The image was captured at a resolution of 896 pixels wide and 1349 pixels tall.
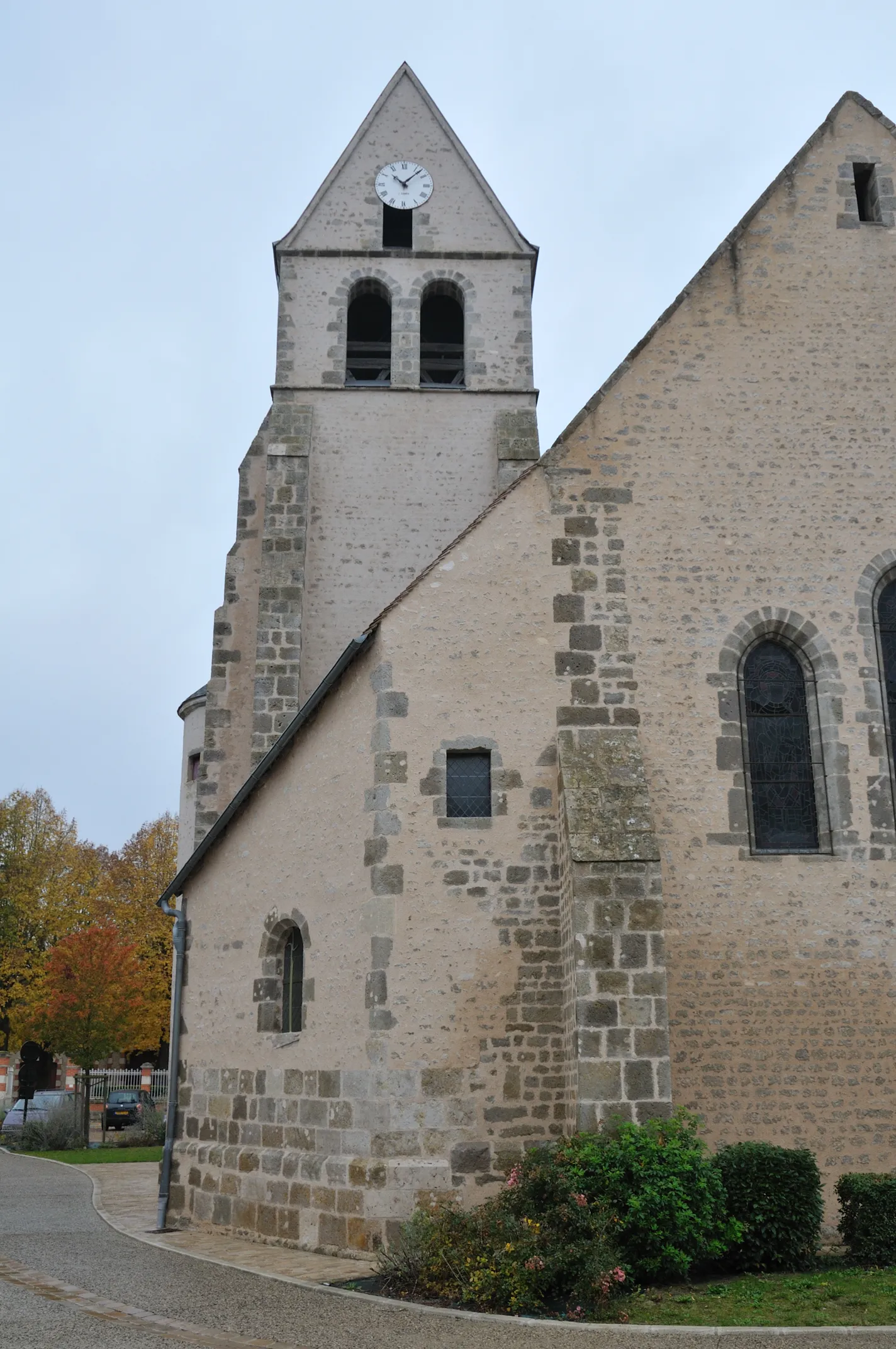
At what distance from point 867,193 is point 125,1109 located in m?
23.8

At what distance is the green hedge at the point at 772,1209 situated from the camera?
8.44 metres

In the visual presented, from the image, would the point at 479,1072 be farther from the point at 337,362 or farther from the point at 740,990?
the point at 337,362

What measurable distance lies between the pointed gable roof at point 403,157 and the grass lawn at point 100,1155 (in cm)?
1477

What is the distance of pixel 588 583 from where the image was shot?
10.9m

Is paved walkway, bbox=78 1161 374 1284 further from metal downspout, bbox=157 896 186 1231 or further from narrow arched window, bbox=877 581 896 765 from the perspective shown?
narrow arched window, bbox=877 581 896 765

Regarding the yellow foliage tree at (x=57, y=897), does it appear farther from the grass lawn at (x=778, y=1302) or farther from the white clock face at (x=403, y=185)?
the grass lawn at (x=778, y=1302)

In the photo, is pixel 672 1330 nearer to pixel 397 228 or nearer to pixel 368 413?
pixel 368 413

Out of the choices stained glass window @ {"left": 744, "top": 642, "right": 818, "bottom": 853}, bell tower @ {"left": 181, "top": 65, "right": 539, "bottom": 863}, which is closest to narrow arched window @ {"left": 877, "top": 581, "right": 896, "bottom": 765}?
stained glass window @ {"left": 744, "top": 642, "right": 818, "bottom": 853}

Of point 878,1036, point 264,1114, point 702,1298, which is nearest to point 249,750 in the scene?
point 264,1114

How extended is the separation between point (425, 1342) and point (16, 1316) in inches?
99.1

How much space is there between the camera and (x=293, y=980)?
1111 cm

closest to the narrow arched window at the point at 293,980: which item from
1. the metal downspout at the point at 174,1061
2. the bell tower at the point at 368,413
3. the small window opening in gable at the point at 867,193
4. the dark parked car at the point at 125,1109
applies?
the metal downspout at the point at 174,1061

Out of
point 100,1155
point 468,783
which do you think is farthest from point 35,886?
point 468,783

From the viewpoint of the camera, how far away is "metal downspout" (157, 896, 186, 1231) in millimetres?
11820
